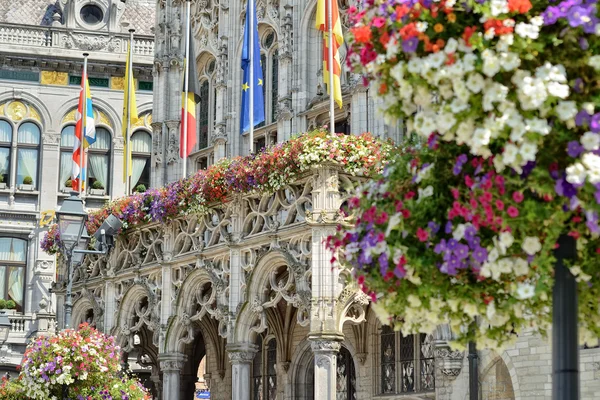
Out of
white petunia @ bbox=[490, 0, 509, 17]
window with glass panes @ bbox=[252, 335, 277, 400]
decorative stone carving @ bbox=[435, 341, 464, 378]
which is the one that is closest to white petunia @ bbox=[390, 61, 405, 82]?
white petunia @ bbox=[490, 0, 509, 17]

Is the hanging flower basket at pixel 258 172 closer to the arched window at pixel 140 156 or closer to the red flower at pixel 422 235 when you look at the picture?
the red flower at pixel 422 235

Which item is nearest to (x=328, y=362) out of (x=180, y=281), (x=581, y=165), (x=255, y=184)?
(x=255, y=184)

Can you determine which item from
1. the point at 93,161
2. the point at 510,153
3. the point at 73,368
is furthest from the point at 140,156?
the point at 510,153

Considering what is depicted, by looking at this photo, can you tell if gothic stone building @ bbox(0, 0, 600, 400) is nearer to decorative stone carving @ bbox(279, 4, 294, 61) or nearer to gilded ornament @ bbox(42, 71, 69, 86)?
decorative stone carving @ bbox(279, 4, 294, 61)

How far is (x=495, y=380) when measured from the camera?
22.6m

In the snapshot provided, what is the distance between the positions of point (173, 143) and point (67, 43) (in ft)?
50.9

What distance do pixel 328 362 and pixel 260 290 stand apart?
2.99 meters

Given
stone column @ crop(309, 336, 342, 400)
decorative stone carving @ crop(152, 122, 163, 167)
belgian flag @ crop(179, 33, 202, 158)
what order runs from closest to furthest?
stone column @ crop(309, 336, 342, 400)
belgian flag @ crop(179, 33, 202, 158)
decorative stone carving @ crop(152, 122, 163, 167)

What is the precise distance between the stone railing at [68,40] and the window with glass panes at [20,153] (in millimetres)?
3113

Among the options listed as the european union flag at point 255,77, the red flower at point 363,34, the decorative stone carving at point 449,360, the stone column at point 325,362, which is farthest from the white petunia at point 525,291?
the european union flag at point 255,77

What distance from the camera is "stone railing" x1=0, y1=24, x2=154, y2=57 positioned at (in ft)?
153

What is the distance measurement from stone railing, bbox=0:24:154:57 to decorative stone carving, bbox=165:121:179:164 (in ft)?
48.5

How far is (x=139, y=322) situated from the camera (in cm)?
2908

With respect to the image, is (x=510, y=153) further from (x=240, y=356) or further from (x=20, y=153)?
(x=20, y=153)
